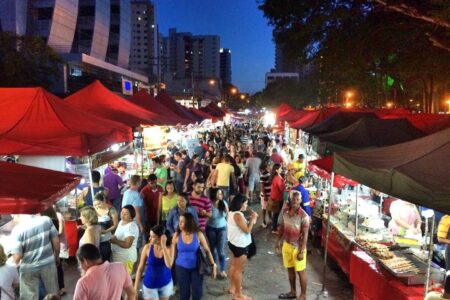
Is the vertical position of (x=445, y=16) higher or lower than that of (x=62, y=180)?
higher

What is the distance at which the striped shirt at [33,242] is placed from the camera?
16.5 ft

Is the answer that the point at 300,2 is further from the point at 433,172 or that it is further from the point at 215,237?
the point at 433,172

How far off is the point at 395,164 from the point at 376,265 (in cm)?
204

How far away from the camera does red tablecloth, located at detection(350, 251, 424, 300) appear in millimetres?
5188

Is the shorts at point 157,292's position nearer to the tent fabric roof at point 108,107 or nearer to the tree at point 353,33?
the tent fabric roof at point 108,107

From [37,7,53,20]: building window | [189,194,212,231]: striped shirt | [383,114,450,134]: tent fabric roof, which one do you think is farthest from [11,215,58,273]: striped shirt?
[37,7,53,20]: building window

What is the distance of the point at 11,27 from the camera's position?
54.5m

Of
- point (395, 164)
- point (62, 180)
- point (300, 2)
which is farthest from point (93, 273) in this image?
point (300, 2)

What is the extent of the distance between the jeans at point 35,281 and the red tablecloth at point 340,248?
15.7ft

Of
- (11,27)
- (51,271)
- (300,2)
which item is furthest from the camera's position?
(11,27)

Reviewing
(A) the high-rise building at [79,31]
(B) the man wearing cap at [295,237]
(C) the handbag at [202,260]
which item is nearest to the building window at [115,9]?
(A) the high-rise building at [79,31]

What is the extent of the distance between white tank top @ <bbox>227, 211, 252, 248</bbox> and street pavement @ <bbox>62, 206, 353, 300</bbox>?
3.45ft

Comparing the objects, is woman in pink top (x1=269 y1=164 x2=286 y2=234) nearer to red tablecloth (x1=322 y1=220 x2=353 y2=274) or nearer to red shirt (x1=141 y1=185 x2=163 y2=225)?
red tablecloth (x1=322 y1=220 x2=353 y2=274)

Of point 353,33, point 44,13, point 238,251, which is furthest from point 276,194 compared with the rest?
point 44,13
